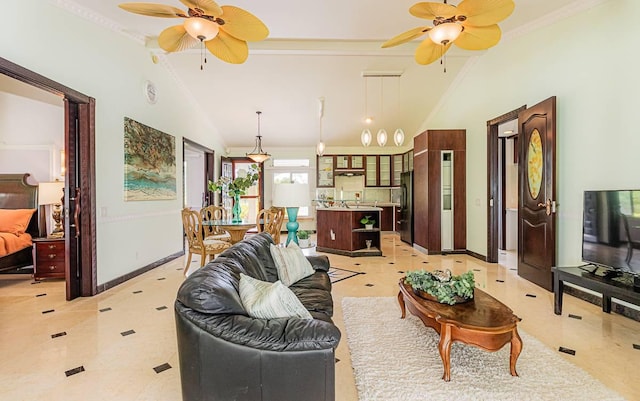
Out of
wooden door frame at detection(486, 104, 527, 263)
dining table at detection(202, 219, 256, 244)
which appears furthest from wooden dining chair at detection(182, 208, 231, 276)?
wooden door frame at detection(486, 104, 527, 263)

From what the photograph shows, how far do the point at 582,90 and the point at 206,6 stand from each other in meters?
3.95

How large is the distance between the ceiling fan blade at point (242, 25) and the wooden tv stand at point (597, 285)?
141 inches

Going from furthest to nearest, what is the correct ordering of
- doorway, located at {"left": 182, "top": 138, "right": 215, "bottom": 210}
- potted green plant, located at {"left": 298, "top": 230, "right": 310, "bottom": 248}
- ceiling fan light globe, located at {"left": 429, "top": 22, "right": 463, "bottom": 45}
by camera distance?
doorway, located at {"left": 182, "top": 138, "right": 215, "bottom": 210} → potted green plant, located at {"left": 298, "top": 230, "right": 310, "bottom": 248} → ceiling fan light globe, located at {"left": 429, "top": 22, "right": 463, "bottom": 45}

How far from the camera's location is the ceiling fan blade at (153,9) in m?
2.34

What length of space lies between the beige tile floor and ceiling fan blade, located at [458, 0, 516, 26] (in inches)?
103

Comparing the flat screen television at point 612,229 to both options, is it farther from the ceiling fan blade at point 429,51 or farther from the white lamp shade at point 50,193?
the white lamp shade at point 50,193

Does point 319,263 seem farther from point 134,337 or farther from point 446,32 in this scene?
point 446,32

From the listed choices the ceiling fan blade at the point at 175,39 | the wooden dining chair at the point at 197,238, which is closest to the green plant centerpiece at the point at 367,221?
the wooden dining chair at the point at 197,238

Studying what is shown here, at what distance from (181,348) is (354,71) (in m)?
5.27

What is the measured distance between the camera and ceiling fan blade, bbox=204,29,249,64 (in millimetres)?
2853

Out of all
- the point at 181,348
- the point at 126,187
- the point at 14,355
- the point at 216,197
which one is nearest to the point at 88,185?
the point at 126,187

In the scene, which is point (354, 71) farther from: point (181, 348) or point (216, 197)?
point (181, 348)

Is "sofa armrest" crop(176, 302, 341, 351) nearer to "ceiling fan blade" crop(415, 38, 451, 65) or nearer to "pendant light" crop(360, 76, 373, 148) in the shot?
"ceiling fan blade" crop(415, 38, 451, 65)

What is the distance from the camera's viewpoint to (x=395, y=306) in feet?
10.5
